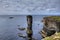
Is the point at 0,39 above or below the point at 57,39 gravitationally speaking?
below

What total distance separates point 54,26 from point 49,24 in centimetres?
310

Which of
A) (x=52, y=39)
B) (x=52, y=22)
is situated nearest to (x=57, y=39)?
(x=52, y=39)

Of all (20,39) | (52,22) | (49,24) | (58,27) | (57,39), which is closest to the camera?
(57,39)

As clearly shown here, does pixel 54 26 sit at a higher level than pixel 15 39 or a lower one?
higher

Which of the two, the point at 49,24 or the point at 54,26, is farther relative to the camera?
the point at 49,24

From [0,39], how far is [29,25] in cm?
855

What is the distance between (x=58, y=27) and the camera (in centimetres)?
2811

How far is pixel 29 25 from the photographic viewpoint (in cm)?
3381

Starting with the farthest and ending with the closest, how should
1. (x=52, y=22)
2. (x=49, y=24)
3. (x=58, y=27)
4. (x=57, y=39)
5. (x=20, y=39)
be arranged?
1. (x=20, y=39)
2. (x=49, y=24)
3. (x=52, y=22)
4. (x=58, y=27)
5. (x=57, y=39)

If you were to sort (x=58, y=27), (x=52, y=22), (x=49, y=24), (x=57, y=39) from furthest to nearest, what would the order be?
(x=49, y=24)
(x=52, y=22)
(x=58, y=27)
(x=57, y=39)

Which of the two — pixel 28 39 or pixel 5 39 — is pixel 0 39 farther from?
pixel 28 39

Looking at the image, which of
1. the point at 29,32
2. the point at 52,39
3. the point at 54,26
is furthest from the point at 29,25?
the point at 52,39

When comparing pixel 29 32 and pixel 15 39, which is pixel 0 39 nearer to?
pixel 15 39

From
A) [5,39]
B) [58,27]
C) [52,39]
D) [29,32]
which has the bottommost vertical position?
[5,39]
